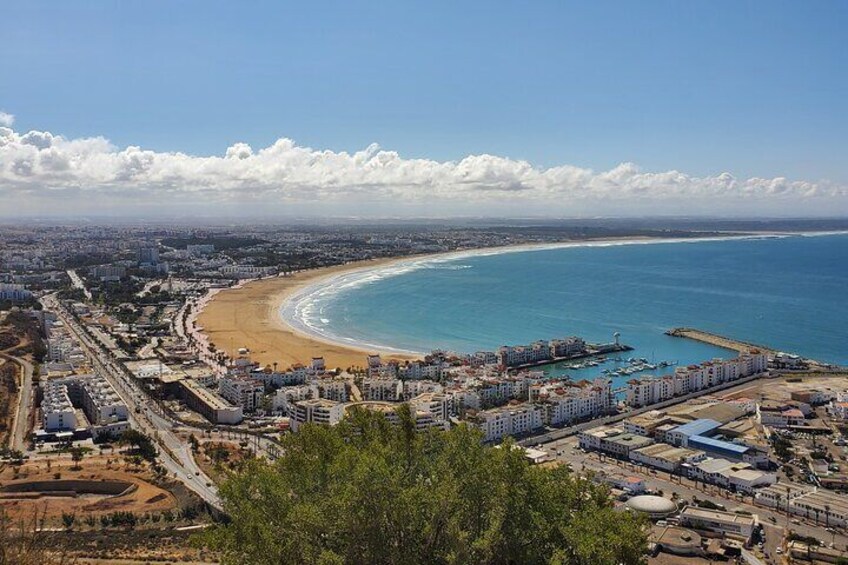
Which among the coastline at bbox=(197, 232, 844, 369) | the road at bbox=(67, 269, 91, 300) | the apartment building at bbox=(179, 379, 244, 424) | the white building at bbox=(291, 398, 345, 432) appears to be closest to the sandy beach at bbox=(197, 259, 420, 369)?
the coastline at bbox=(197, 232, 844, 369)

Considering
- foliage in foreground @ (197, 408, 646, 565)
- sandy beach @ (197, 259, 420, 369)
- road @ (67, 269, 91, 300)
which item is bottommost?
sandy beach @ (197, 259, 420, 369)

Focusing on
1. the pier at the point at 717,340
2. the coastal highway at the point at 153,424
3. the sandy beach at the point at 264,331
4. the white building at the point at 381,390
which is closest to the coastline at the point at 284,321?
the sandy beach at the point at 264,331

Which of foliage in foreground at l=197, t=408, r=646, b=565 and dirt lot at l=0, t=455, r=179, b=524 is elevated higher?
foliage in foreground at l=197, t=408, r=646, b=565

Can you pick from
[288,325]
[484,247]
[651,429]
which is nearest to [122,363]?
[288,325]

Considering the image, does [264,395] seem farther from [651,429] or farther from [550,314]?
[550,314]

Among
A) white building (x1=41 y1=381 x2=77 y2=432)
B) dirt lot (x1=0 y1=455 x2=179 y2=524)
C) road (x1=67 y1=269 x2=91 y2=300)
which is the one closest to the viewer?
dirt lot (x1=0 y1=455 x2=179 y2=524)

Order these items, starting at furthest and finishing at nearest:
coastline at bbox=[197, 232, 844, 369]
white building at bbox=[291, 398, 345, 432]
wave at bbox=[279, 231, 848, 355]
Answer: wave at bbox=[279, 231, 848, 355], coastline at bbox=[197, 232, 844, 369], white building at bbox=[291, 398, 345, 432]

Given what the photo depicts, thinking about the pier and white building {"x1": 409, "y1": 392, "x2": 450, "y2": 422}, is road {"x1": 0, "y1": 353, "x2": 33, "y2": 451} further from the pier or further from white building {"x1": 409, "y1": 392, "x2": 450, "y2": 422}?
the pier
